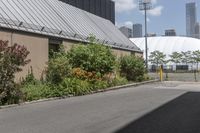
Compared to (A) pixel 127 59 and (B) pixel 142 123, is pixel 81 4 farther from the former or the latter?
(B) pixel 142 123

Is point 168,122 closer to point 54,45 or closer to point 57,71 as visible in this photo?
point 57,71

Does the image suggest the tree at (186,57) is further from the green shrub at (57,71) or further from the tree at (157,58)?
the green shrub at (57,71)

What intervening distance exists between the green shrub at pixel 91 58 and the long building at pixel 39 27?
1.77 m

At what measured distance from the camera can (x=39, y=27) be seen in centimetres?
2747

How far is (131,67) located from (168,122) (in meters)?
24.2

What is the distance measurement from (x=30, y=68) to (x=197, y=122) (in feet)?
47.3

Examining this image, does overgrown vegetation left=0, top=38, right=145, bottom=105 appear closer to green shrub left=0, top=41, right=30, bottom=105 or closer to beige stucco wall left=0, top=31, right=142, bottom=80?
green shrub left=0, top=41, right=30, bottom=105

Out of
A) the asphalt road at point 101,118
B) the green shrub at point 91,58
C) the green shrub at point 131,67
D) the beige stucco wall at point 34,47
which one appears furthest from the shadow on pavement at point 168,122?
the green shrub at point 131,67

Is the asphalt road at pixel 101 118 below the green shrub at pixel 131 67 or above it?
below

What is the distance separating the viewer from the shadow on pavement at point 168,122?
11423 millimetres

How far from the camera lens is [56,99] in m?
20.6

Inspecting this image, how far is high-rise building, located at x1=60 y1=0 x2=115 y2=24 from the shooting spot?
158 feet

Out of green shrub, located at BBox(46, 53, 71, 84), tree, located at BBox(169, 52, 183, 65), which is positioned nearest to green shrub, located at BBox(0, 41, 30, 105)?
green shrub, located at BBox(46, 53, 71, 84)

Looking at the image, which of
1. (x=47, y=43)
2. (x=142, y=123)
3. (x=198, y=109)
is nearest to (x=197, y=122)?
(x=142, y=123)
